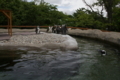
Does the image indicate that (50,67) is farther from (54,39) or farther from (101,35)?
(101,35)

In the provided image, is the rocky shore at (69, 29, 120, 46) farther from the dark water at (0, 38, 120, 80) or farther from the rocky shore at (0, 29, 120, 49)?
the dark water at (0, 38, 120, 80)

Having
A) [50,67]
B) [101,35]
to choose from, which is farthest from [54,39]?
[101,35]

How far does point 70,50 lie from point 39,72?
10.7 feet

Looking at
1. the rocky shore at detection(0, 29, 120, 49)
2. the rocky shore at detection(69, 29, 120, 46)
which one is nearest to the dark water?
the rocky shore at detection(0, 29, 120, 49)

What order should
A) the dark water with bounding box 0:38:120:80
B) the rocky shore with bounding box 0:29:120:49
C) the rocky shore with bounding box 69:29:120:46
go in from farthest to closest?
the rocky shore with bounding box 69:29:120:46 → the rocky shore with bounding box 0:29:120:49 → the dark water with bounding box 0:38:120:80

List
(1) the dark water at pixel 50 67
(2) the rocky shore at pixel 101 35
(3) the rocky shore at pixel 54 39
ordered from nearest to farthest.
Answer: (1) the dark water at pixel 50 67, (3) the rocky shore at pixel 54 39, (2) the rocky shore at pixel 101 35

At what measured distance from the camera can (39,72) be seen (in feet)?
16.1

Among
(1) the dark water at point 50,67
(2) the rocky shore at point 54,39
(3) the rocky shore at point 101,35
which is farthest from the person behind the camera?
(3) the rocky shore at point 101,35

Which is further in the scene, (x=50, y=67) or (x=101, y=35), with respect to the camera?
(x=101, y=35)

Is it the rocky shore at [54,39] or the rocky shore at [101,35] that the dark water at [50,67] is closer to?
the rocky shore at [54,39]

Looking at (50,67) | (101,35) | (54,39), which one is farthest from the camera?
(101,35)

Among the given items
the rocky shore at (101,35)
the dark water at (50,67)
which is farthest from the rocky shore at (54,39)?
the dark water at (50,67)

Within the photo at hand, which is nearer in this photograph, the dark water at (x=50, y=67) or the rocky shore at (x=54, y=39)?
the dark water at (x=50, y=67)

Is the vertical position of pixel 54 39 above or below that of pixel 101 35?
below
